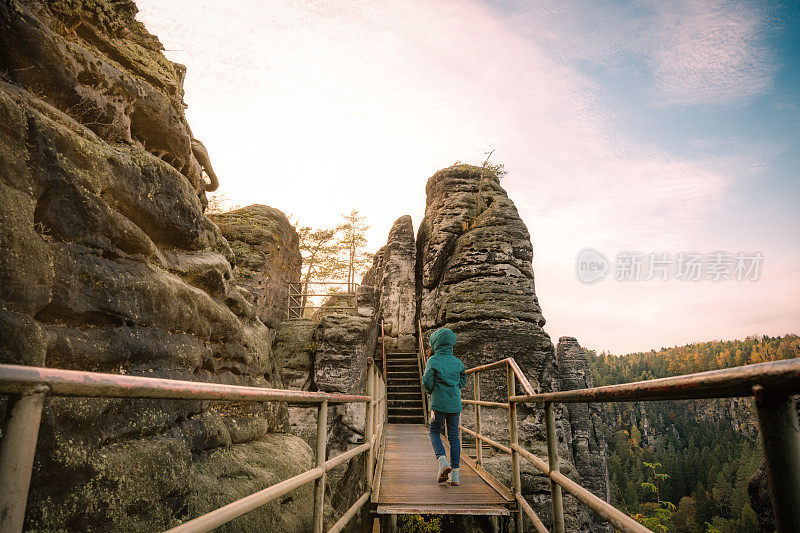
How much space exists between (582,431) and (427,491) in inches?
1125

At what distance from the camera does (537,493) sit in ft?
25.8

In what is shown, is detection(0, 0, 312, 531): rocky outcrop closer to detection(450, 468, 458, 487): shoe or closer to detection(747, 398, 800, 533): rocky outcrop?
detection(450, 468, 458, 487): shoe

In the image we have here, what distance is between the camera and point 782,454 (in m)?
0.79

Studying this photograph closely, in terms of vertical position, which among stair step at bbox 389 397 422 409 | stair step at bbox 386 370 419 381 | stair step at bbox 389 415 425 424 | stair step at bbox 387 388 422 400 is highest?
stair step at bbox 386 370 419 381

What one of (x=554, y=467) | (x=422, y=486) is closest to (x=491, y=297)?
(x=422, y=486)

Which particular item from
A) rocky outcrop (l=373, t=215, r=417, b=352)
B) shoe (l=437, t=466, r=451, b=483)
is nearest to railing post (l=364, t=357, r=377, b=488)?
shoe (l=437, t=466, r=451, b=483)

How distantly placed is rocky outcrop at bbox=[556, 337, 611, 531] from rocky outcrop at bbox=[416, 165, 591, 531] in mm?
17037

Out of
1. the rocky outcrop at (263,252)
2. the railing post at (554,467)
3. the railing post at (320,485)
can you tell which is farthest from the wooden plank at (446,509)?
the rocky outcrop at (263,252)

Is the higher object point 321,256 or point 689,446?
point 321,256

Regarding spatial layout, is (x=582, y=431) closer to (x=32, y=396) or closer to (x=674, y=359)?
(x=32, y=396)

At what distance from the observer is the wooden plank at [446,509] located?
11.9ft

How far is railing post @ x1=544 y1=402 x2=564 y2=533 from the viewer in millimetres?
2146

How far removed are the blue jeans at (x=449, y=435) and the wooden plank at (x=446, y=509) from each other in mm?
822

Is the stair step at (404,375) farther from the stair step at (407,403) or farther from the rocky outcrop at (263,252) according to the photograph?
the rocky outcrop at (263,252)
